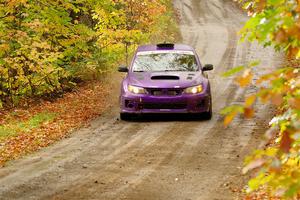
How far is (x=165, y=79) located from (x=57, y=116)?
336 centimetres

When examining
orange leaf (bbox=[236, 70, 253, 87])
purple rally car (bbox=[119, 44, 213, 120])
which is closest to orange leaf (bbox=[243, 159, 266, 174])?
orange leaf (bbox=[236, 70, 253, 87])

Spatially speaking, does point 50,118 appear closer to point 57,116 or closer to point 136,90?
point 57,116

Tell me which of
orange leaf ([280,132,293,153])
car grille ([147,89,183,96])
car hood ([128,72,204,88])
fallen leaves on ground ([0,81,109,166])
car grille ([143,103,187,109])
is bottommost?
fallen leaves on ground ([0,81,109,166])

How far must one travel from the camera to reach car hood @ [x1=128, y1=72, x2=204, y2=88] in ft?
43.7

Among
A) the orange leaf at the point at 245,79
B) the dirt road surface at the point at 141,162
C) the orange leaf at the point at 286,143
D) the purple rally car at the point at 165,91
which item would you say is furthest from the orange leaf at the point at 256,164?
the purple rally car at the point at 165,91

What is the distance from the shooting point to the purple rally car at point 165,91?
13.2m

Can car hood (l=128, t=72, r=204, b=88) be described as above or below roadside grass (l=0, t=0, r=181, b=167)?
above

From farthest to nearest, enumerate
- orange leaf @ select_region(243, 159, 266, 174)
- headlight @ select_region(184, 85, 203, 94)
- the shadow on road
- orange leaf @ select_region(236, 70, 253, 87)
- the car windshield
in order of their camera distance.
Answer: the car windshield → the shadow on road → headlight @ select_region(184, 85, 203, 94) → orange leaf @ select_region(236, 70, 253, 87) → orange leaf @ select_region(243, 159, 266, 174)

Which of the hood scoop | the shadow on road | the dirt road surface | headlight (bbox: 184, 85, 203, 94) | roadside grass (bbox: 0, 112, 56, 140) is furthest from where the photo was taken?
the shadow on road

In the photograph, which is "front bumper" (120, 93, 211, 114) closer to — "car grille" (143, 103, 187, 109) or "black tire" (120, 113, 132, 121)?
"car grille" (143, 103, 187, 109)

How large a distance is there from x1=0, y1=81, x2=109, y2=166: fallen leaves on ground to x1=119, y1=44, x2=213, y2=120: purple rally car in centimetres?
153

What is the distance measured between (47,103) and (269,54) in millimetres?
15361

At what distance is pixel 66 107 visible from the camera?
16578 millimetres

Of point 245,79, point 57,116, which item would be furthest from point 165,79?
point 245,79
